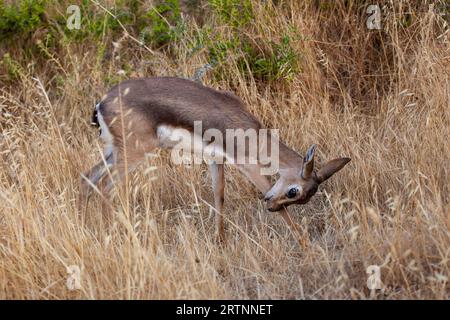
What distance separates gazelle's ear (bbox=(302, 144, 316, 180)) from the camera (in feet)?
20.4

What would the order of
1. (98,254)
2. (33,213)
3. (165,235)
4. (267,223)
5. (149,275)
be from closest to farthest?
1. (149,275)
2. (98,254)
3. (33,213)
4. (165,235)
5. (267,223)

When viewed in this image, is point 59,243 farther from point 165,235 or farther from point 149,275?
point 165,235

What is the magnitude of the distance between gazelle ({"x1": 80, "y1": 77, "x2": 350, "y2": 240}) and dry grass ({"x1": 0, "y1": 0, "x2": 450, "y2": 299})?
0.86 feet

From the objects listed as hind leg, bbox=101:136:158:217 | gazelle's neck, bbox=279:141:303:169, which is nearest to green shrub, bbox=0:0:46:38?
hind leg, bbox=101:136:158:217

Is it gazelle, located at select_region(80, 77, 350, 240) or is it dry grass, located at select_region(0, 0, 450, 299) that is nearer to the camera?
dry grass, located at select_region(0, 0, 450, 299)

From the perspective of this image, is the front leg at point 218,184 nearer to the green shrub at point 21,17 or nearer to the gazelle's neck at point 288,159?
the gazelle's neck at point 288,159

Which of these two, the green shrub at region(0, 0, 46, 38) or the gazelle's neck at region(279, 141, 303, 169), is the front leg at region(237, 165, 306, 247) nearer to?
the gazelle's neck at region(279, 141, 303, 169)

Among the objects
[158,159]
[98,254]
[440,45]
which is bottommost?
[98,254]

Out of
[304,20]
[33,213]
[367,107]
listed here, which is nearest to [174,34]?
[304,20]

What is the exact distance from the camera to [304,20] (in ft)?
28.6

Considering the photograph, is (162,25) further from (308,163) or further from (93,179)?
(308,163)

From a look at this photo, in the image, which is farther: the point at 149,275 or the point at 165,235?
the point at 165,235

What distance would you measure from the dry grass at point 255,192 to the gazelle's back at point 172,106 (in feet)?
1.93
